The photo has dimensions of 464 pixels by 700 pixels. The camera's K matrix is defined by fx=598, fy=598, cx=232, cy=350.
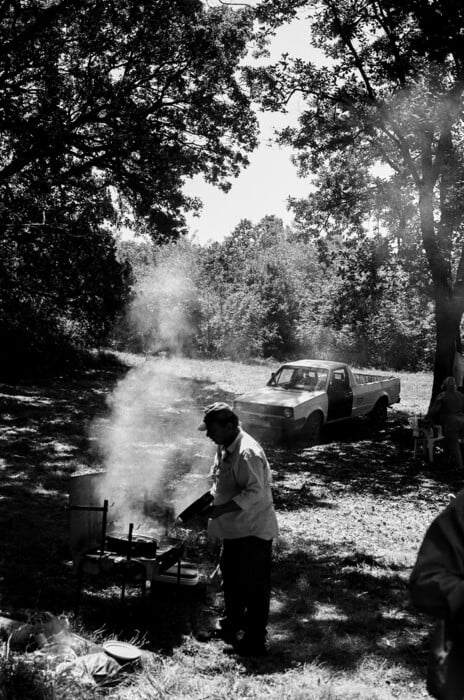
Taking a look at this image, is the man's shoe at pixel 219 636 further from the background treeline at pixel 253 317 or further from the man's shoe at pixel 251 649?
the background treeline at pixel 253 317

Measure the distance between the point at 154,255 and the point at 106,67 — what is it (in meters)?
23.9

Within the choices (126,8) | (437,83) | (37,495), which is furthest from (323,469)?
(126,8)

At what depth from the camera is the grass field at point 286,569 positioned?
3.94 meters

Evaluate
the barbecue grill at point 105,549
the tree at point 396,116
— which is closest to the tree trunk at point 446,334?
the tree at point 396,116

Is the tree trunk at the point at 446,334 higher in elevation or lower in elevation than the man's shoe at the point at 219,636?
higher

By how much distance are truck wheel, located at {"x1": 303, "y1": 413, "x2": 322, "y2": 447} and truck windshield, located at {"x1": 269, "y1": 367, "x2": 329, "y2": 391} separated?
680mm

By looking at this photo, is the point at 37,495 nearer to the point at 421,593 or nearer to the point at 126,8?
the point at 421,593

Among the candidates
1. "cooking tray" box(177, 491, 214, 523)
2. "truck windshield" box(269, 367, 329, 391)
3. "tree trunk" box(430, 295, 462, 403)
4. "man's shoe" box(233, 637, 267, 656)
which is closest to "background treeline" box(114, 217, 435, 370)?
"tree trunk" box(430, 295, 462, 403)

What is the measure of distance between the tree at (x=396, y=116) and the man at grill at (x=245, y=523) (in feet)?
34.9

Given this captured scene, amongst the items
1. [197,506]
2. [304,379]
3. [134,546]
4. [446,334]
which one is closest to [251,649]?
[134,546]

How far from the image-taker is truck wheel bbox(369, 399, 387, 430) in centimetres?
1567

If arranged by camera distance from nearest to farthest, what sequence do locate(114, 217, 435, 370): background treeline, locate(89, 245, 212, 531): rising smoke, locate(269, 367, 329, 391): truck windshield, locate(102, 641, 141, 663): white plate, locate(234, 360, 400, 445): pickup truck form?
locate(102, 641, 141, 663): white plate
locate(89, 245, 212, 531): rising smoke
locate(234, 360, 400, 445): pickup truck
locate(269, 367, 329, 391): truck windshield
locate(114, 217, 435, 370): background treeline

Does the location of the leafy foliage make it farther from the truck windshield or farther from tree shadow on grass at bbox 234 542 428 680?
tree shadow on grass at bbox 234 542 428 680

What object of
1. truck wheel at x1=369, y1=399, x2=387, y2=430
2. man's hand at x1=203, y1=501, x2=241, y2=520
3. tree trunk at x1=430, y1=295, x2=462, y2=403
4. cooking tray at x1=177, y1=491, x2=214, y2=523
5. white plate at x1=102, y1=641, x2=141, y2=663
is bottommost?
white plate at x1=102, y1=641, x2=141, y2=663
